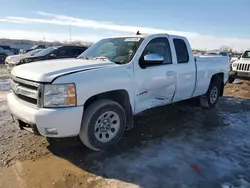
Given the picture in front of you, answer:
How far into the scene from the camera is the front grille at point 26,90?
3.54 m

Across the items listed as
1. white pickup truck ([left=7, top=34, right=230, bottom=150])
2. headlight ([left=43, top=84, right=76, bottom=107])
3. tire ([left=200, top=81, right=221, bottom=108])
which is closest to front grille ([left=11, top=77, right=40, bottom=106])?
white pickup truck ([left=7, top=34, right=230, bottom=150])

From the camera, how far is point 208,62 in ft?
21.5

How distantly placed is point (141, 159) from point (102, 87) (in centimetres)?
124

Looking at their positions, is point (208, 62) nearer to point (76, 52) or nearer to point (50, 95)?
point (50, 95)

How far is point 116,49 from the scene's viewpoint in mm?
4836

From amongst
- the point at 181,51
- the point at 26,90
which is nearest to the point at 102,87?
the point at 26,90

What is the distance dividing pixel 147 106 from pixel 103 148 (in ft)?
3.97

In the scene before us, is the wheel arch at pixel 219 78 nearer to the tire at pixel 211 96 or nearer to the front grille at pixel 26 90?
the tire at pixel 211 96

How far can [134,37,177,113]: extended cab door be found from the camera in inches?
176

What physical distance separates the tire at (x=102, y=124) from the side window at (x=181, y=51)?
213 cm

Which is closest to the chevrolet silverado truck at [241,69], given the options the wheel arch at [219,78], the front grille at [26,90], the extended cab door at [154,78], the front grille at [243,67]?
the front grille at [243,67]

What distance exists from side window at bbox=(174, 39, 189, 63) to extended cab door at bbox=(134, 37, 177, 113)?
0.96 ft

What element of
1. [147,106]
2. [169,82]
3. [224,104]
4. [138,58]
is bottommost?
[224,104]

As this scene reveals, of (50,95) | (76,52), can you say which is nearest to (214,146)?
A: (50,95)
